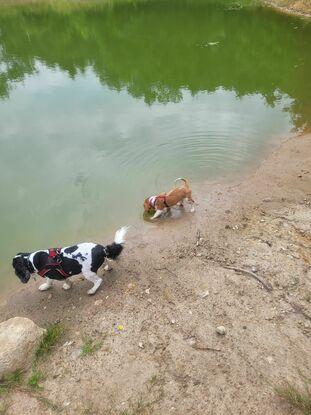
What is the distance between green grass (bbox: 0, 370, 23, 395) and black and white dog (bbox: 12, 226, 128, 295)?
158 cm

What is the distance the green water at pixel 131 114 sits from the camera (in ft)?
29.0

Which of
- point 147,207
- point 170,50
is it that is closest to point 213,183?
point 147,207

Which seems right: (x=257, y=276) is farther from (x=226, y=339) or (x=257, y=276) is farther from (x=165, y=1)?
(x=165, y=1)

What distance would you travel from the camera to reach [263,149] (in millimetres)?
10367

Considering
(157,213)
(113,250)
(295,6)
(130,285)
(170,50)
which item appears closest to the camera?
(113,250)

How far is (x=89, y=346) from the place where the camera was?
5.25 m

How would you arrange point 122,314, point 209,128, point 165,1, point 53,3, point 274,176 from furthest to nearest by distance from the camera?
point 53,3 < point 165,1 < point 209,128 < point 274,176 < point 122,314

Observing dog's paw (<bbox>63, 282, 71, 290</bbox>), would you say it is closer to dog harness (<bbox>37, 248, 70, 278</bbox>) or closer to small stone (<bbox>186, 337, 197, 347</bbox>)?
dog harness (<bbox>37, 248, 70, 278</bbox>)

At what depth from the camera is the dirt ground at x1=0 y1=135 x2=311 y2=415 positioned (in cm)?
453

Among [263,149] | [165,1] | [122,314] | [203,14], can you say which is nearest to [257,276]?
[122,314]

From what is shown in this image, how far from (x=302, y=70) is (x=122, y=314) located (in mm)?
13628

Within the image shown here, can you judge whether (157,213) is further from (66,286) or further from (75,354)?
(75,354)

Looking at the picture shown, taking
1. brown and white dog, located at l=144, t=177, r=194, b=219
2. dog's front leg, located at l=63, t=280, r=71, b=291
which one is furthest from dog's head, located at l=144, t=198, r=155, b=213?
dog's front leg, located at l=63, t=280, r=71, b=291

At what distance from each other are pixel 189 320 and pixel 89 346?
4.95 feet
